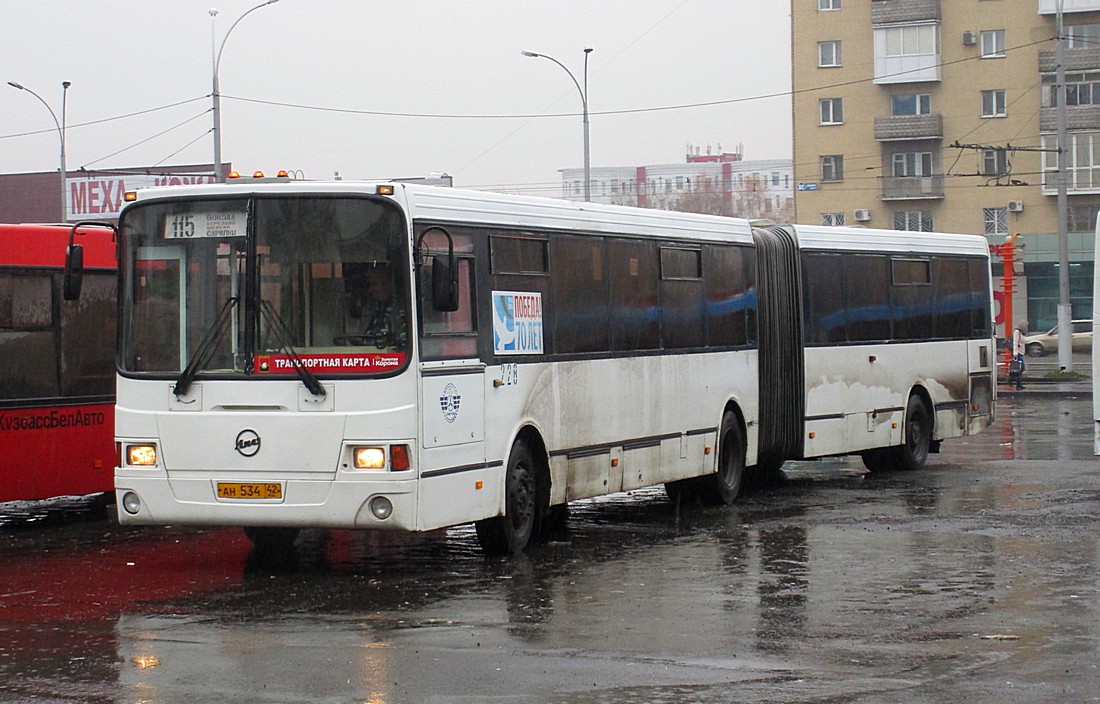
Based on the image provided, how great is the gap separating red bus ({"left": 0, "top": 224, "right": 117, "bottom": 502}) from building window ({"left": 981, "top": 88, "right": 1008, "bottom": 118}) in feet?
202

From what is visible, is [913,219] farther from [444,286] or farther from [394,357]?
[394,357]

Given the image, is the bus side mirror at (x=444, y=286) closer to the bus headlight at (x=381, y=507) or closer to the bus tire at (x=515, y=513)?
the bus headlight at (x=381, y=507)

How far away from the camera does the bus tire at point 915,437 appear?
20.9 meters

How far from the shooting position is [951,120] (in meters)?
73.9

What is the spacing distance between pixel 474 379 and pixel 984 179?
209ft

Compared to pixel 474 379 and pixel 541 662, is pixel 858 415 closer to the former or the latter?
pixel 474 379

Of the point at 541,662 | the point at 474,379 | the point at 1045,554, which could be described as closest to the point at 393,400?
the point at 474,379

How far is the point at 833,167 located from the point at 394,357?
6602 centimetres

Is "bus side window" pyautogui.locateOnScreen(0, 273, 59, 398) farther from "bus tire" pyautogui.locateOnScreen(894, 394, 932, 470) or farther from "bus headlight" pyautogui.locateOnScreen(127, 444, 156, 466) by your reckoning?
"bus tire" pyautogui.locateOnScreen(894, 394, 932, 470)

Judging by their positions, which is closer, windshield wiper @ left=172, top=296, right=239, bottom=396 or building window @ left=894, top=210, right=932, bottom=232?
windshield wiper @ left=172, top=296, right=239, bottom=396

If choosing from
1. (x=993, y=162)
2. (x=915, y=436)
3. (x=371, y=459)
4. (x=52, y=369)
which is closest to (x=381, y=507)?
(x=371, y=459)

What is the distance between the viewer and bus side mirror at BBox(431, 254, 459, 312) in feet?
38.1

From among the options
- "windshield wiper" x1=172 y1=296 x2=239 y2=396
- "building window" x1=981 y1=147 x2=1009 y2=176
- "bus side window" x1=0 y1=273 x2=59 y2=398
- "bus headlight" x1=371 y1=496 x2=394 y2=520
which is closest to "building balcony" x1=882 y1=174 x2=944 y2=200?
"building window" x1=981 y1=147 x2=1009 y2=176

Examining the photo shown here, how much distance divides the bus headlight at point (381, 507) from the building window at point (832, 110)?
6640 centimetres
